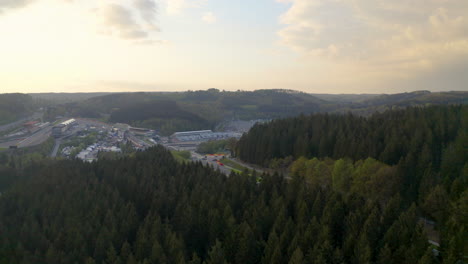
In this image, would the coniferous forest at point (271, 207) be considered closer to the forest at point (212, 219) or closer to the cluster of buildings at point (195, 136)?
→ the forest at point (212, 219)

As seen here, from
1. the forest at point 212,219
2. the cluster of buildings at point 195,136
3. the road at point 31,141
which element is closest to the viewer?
the forest at point 212,219

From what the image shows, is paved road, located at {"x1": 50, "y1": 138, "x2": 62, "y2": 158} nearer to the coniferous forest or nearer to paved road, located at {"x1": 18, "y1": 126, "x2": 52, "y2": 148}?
paved road, located at {"x1": 18, "y1": 126, "x2": 52, "y2": 148}

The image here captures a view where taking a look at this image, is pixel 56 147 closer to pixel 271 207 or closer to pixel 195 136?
pixel 195 136

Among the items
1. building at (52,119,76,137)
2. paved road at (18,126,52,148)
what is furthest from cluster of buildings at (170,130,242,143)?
paved road at (18,126,52,148)

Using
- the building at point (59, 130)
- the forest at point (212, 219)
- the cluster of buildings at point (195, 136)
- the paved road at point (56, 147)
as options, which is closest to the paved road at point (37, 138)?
the building at point (59, 130)

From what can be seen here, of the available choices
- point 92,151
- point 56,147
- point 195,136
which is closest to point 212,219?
point 92,151

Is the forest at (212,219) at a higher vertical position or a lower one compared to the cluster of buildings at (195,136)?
higher

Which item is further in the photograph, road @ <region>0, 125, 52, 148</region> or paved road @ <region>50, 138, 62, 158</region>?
road @ <region>0, 125, 52, 148</region>

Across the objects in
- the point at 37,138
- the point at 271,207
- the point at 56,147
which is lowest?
the point at 56,147
